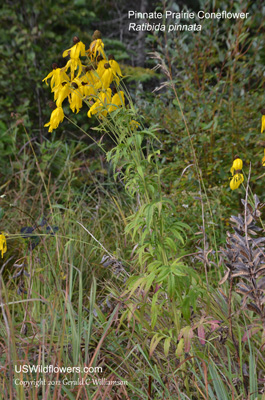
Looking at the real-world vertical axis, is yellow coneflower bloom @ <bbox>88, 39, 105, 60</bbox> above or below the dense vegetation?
above

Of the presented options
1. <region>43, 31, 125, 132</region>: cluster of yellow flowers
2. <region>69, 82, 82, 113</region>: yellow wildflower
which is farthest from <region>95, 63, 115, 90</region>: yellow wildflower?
<region>69, 82, 82, 113</region>: yellow wildflower

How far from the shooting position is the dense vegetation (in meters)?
1.78

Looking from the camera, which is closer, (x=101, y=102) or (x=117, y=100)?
(x=101, y=102)

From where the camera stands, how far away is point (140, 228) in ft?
6.59

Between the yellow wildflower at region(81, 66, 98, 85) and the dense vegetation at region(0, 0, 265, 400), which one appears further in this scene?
the yellow wildflower at region(81, 66, 98, 85)

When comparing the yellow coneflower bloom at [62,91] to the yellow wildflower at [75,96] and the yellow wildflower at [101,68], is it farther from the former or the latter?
the yellow wildflower at [101,68]

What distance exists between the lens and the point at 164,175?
3861mm

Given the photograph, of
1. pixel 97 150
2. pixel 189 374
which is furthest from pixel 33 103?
pixel 189 374

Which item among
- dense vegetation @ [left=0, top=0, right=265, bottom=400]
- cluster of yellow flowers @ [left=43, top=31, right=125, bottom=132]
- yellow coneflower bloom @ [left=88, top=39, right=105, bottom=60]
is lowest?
dense vegetation @ [left=0, top=0, right=265, bottom=400]

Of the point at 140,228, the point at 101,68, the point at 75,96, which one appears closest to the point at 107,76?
the point at 101,68

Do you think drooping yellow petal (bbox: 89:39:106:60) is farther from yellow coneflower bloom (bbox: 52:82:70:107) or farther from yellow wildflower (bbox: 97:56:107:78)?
yellow coneflower bloom (bbox: 52:82:70:107)

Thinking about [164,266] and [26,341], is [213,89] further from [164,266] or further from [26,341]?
[26,341]

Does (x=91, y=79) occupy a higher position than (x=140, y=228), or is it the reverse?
(x=91, y=79)

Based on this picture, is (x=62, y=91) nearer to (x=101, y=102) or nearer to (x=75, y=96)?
(x=75, y=96)
